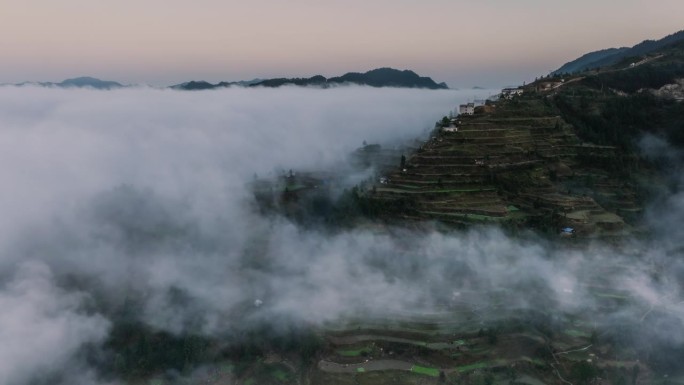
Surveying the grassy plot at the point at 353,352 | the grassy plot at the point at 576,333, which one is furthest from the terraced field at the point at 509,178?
the grassy plot at the point at 353,352

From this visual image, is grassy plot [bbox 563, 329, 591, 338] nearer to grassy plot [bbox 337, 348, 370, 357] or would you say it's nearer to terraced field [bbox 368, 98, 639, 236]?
terraced field [bbox 368, 98, 639, 236]

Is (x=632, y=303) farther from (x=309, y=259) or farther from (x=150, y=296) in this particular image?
(x=150, y=296)

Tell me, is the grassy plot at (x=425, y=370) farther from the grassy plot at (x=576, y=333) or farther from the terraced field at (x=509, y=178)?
the terraced field at (x=509, y=178)

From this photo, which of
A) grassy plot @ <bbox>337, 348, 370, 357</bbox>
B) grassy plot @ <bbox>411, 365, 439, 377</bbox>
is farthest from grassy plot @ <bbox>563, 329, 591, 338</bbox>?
grassy plot @ <bbox>337, 348, 370, 357</bbox>

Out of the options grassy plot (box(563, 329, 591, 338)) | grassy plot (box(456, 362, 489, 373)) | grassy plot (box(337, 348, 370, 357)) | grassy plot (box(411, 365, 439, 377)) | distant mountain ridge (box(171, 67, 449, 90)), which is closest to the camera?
grassy plot (box(456, 362, 489, 373))

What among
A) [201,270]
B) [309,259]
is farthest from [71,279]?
[309,259]

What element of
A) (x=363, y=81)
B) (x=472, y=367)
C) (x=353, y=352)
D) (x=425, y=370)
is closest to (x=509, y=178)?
(x=472, y=367)
